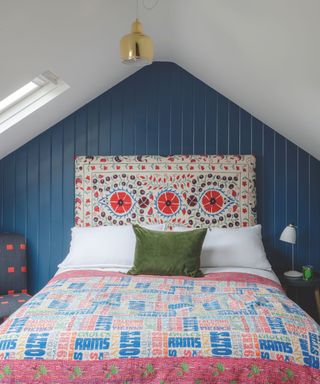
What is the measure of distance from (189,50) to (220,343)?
7.12ft

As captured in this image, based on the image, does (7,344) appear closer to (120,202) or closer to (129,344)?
(129,344)

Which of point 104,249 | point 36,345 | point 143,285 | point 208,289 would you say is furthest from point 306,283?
point 36,345

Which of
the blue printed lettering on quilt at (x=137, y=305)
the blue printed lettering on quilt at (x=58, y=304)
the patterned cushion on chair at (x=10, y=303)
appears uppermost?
the blue printed lettering on quilt at (x=58, y=304)

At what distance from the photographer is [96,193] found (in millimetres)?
3770

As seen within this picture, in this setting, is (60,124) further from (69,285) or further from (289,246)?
(289,246)

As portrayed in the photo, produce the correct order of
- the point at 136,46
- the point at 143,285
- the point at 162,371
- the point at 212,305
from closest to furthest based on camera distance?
the point at 162,371
the point at 136,46
the point at 212,305
the point at 143,285

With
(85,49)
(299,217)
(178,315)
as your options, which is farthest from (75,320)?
(299,217)

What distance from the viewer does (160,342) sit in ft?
6.16

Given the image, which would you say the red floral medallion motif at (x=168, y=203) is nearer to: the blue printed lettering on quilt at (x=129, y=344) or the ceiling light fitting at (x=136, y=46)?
the ceiling light fitting at (x=136, y=46)

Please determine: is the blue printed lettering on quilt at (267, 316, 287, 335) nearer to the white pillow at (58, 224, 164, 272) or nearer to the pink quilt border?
the pink quilt border

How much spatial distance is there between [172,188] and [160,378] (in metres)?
2.13

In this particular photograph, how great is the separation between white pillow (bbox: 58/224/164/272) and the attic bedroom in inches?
0.6

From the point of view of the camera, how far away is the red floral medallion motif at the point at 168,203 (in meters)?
3.73

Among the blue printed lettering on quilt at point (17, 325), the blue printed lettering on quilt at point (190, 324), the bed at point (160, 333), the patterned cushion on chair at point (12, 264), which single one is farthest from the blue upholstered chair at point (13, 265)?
the blue printed lettering on quilt at point (190, 324)
